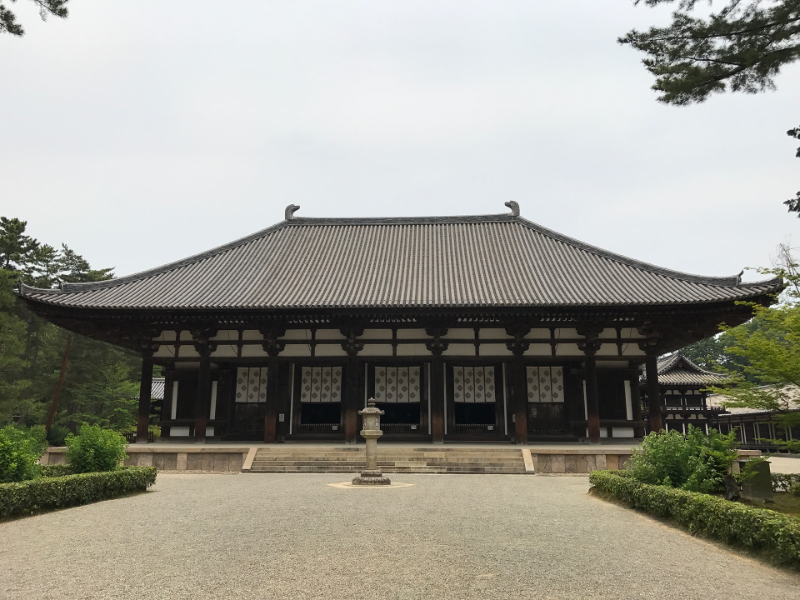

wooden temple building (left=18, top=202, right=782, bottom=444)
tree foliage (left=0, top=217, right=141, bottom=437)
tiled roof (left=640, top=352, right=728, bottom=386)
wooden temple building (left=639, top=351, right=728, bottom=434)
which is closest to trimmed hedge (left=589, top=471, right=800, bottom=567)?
wooden temple building (left=18, top=202, right=782, bottom=444)

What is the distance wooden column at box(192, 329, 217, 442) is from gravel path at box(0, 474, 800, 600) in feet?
28.4

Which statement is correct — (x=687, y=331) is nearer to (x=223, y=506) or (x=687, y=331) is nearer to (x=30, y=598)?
(x=223, y=506)

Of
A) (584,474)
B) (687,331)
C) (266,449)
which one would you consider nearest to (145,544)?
(266,449)

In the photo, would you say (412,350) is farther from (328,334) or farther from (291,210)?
(291,210)

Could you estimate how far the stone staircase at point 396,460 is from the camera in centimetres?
1584

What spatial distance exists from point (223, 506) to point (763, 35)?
11.2 m

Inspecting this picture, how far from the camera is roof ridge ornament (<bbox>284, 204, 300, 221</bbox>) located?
27.7 metres

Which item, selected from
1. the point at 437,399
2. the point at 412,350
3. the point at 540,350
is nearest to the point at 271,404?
the point at 412,350

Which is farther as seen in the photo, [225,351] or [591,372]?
[225,351]

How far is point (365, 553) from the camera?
6.40 metres

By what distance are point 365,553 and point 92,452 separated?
7.65m

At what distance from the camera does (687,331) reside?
18484 mm

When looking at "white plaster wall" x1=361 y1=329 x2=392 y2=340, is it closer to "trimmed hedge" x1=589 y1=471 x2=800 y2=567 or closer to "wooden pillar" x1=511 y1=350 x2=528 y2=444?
"wooden pillar" x1=511 y1=350 x2=528 y2=444

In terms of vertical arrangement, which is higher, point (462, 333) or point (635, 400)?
point (462, 333)
